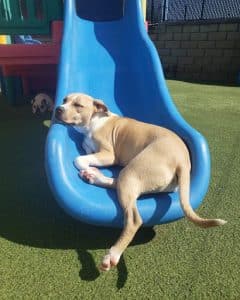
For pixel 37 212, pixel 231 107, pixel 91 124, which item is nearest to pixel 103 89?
pixel 91 124

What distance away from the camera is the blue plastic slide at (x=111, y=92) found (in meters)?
2.25

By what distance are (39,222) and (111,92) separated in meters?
1.98

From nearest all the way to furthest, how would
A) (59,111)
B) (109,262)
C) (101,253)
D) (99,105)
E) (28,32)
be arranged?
(109,262) → (101,253) → (59,111) → (99,105) → (28,32)

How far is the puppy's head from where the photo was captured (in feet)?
9.70

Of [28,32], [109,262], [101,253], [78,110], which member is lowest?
[101,253]

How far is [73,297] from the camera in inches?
74.3

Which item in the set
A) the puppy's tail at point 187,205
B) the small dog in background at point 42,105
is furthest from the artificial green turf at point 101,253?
the small dog in background at point 42,105

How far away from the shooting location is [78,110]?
301 centimetres

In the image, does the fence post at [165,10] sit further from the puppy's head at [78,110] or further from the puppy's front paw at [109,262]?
the puppy's front paw at [109,262]

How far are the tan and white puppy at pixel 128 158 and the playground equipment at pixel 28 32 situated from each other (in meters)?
2.09

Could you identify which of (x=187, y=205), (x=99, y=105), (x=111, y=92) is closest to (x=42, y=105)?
(x=111, y=92)

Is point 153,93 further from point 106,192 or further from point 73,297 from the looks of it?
point 73,297

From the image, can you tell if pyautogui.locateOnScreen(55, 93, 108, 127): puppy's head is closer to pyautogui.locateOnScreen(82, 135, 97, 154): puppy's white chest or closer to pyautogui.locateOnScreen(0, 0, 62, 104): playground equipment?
pyautogui.locateOnScreen(82, 135, 97, 154): puppy's white chest

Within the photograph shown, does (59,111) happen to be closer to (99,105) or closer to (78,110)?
(78,110)
